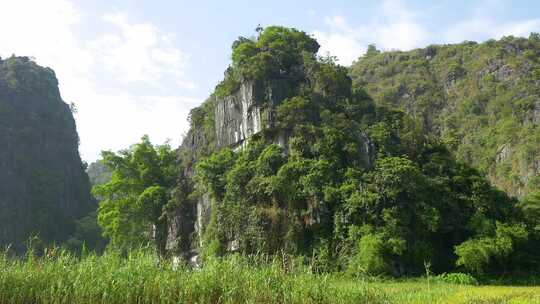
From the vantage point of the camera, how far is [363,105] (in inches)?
1184

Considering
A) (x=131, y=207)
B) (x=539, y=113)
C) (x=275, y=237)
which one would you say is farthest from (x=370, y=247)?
(x=539, y=113)

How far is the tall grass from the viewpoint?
8062mm

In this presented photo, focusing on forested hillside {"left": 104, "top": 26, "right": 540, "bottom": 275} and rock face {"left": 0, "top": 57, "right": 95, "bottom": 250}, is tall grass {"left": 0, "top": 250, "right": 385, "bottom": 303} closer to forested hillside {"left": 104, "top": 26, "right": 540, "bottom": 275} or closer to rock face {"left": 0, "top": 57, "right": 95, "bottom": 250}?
forested hillside {"left": 104, "top": 26, "right": 540, "bottom": 275}

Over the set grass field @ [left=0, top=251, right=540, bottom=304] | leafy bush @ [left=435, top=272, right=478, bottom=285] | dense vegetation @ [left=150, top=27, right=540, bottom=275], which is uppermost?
dense vegetation @ [left=150, top=27, right=540, bottom=275]

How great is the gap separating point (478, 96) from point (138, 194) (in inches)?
1313

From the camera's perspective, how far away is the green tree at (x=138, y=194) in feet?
107

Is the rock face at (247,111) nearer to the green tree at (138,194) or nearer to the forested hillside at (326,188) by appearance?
the forested hillside at (326,188)

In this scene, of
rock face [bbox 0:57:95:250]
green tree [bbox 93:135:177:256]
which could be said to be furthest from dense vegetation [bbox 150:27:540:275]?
rock face [bbox 0:57:95:250]

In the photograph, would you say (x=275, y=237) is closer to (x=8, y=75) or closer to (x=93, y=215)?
(x=93, y=215)

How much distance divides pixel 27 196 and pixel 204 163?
33.0 m

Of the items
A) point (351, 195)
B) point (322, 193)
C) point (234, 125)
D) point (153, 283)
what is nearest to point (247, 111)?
point (234, 125)

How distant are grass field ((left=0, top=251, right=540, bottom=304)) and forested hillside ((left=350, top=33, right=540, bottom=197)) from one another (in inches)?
1173

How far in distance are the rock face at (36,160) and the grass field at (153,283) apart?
147ft

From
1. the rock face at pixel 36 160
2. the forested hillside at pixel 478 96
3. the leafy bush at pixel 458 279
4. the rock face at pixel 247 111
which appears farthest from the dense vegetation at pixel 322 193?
the rock face at pixel 36 160
